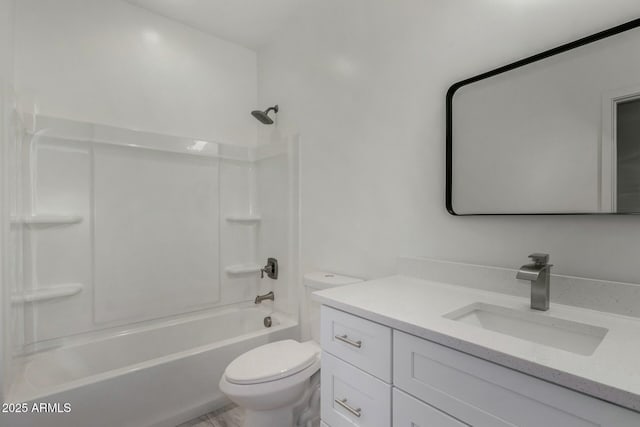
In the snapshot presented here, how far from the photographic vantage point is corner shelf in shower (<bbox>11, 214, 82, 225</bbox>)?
1716 millimetres

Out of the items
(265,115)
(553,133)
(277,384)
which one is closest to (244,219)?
(265,115)

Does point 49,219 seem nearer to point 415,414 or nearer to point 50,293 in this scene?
point 50,293

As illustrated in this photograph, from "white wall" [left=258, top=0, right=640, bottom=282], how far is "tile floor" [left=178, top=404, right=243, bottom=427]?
1015mm

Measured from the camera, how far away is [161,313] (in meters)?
2.20

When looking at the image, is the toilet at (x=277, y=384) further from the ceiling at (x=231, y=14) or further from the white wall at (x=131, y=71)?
the ceiling at (x=231, y=14)

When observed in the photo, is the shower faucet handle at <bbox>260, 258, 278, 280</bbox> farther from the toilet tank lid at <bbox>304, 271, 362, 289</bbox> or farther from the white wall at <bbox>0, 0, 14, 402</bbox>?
the white wall at <bbox>0, 0, 14, 402</bbox>

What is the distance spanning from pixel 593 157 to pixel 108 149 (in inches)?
98.6

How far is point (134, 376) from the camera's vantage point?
1.56 m

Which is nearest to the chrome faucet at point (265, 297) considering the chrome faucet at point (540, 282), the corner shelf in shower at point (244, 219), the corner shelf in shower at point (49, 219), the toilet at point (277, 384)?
the corner shelf in shower at point (244, 219)

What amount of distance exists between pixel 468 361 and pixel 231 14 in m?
2.55

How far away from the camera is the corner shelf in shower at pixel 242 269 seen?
2.51 metres

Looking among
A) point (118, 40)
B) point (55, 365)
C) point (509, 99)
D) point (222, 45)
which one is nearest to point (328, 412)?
point (509, 99)

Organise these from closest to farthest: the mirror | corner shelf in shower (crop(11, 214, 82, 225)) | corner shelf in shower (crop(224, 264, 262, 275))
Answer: the mirror < corner shelf in shower (crop(11, 214, 82, 225)) < corner shelf in shower (crop(224, 264, 262, 275))

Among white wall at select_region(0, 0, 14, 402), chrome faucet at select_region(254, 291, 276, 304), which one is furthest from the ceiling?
chrome faucet at select_region(254, 291, 276, 304)
